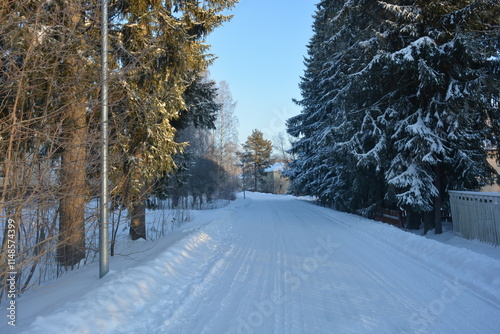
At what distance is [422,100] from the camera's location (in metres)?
10.7

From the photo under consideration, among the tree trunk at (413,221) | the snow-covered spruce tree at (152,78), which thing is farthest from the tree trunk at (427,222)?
the snow-covered spruce tree at (152,78)

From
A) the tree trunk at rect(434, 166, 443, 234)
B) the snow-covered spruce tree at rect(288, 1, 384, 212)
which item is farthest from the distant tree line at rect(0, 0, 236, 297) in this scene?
the tree trunk at rect(434, 166, 443, 234)

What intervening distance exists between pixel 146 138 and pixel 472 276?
7.92 m

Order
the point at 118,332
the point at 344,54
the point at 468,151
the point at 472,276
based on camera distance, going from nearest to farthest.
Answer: the point at 118,332 < the point at 472,276 < the point at 468,151 < the point at 344,54

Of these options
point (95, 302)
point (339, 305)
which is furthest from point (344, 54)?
point (95, 302)

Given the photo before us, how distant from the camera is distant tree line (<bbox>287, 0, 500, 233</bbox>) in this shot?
30.7ft

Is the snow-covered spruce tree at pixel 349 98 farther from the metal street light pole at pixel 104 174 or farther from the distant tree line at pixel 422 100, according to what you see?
the metal street light pole at pixel 104 174

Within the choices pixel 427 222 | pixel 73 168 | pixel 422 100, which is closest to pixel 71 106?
pixel 73 168

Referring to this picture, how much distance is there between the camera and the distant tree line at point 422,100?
9.37m

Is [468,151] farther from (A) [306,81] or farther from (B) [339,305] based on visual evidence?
(A) [306,81]

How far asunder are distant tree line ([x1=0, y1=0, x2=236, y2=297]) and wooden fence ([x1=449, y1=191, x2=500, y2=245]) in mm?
8058

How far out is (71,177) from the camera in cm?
470

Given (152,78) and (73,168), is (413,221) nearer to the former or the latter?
→ (152,78)

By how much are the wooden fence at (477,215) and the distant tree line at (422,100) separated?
943 mm
